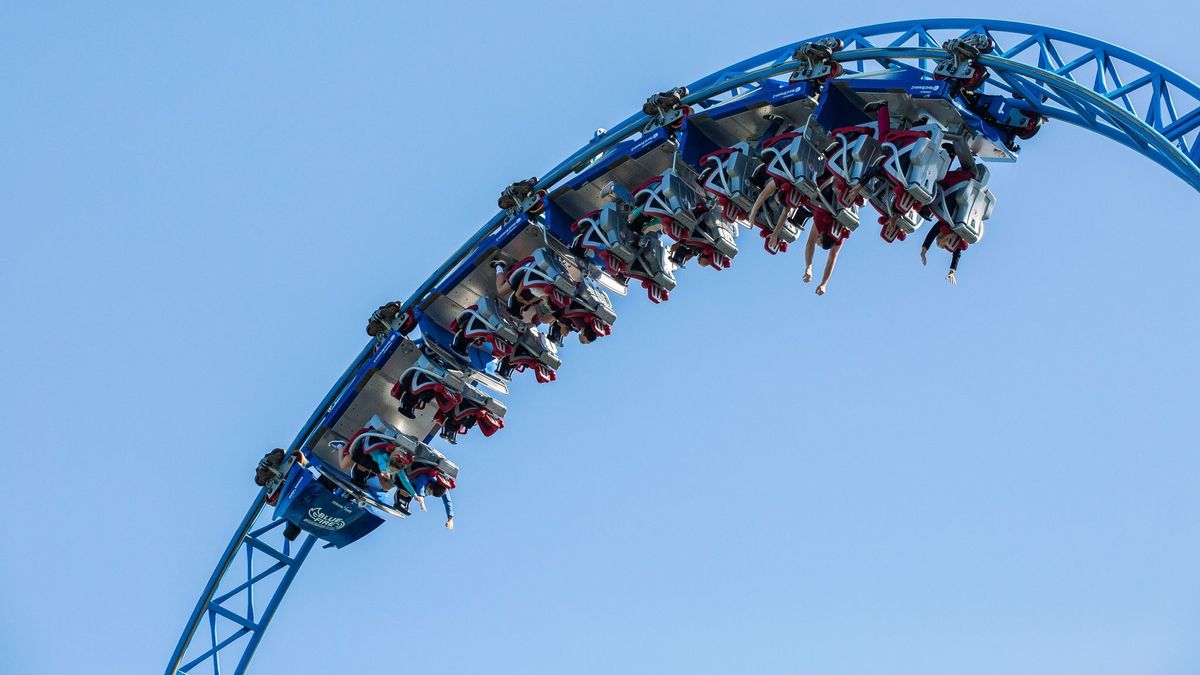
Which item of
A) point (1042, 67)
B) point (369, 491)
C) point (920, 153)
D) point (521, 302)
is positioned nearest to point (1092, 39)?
point (1042, 67)

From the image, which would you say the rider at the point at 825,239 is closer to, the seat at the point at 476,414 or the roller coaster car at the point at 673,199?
the roller coaster car at the point at 673,199

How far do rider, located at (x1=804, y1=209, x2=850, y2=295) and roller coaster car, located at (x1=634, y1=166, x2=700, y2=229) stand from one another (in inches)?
55.2

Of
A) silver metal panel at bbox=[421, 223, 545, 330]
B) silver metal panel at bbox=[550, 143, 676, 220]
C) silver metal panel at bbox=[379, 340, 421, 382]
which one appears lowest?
silver metal panel at bbox=[379, 340, 421, 382]

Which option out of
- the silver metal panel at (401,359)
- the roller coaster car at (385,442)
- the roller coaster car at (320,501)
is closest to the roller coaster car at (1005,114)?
the silver metal panel at (401,359)

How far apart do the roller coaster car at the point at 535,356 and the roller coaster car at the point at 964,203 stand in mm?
5896

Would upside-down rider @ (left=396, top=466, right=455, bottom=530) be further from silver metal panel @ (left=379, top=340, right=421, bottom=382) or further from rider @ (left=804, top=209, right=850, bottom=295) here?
rider @ (left=804, top=209, right=850, bottom=295)

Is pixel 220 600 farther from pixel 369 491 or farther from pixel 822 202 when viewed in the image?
pixel 822 202

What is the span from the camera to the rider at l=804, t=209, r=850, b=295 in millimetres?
20953

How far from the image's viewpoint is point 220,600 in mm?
25828

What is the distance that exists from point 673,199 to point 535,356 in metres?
3.28

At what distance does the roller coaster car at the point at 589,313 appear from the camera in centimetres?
2317

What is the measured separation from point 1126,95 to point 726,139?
530 cm

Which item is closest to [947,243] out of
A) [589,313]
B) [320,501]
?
[589,313]

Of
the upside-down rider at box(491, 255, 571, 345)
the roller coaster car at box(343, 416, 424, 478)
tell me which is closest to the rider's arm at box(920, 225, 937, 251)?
the upside-down rider at box(491, 255, 571, 345)
